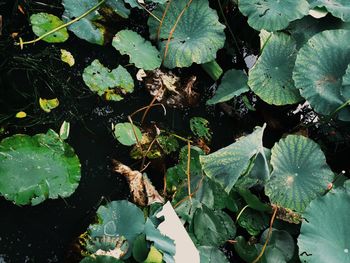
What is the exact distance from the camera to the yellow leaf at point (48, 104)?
67.2 inches

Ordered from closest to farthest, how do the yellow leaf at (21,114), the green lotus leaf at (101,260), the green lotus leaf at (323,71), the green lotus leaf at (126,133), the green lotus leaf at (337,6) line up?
the green lotus leaf at (101,260) → the yellow leaf at (21,114) → the green lotus leaf at (126,133) → the green lotus leaf at (323,71) → the green lotus leaf at (337,6)

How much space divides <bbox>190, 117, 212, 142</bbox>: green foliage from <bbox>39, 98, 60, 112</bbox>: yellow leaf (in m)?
0.54

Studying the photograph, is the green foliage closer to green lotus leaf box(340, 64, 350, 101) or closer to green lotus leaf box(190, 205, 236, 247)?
green lotus leaf box(190, 205, 236, 247)

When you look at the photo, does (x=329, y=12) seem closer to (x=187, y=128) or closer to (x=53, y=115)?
(x=187, y=128)

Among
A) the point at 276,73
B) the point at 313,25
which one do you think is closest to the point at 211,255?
the point at 276,73

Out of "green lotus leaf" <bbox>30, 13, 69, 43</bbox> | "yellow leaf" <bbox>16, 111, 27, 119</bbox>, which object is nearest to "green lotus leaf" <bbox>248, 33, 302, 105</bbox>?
"green lotus leaf" <bbox>30, 13, 69, 43</bbox>

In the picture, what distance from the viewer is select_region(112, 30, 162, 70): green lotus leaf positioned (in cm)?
192

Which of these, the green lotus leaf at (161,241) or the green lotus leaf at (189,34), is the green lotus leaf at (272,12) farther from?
the green lotus leaf at (161,241)

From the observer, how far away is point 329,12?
211cm

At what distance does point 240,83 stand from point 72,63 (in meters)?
0.66

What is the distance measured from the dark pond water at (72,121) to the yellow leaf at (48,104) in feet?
0.06

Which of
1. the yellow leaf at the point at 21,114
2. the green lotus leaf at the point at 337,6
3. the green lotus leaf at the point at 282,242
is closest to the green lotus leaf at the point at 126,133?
the yellow leaf at the point at 21,114

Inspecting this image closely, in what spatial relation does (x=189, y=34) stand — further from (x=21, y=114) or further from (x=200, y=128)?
(x=21, y=114)

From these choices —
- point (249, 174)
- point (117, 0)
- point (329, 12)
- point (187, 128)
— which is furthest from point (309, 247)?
point (117, 0)
